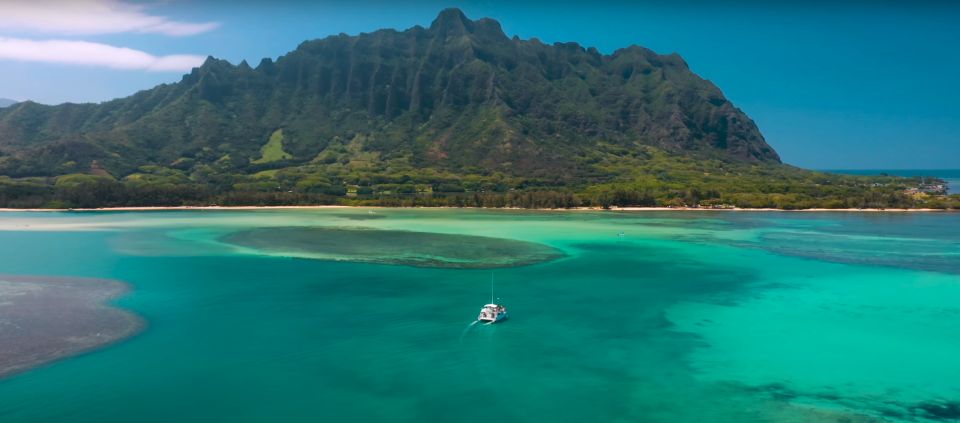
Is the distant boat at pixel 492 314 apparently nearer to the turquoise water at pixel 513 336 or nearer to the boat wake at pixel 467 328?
the boat wake at pixel 467 328

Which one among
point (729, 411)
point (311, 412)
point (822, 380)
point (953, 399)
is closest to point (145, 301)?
point (311, 412)

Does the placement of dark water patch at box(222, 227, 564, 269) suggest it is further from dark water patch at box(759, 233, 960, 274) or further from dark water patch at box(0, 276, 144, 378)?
dark water patch at box(759, 233, 960, 274)

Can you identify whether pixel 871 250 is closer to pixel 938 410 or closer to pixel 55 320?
pixel 938 410

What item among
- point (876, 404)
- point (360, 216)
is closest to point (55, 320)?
point (876, 404)

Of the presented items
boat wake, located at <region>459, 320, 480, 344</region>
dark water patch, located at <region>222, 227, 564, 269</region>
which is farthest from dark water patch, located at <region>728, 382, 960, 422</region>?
dark water patch, located at <region>222, 227, 564, 269</region>

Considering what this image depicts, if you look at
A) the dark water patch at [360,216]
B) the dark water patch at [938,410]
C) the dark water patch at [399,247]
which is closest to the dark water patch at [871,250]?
the dark water patch at [399,247]

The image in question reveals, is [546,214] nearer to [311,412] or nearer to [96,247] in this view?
[96,247]

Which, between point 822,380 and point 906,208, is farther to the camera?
point 906,208
